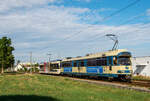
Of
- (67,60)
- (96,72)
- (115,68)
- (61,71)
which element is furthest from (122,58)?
(61,71)

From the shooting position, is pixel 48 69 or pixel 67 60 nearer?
pixel 67 60

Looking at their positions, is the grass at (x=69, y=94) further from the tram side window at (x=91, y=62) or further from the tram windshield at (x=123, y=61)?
the tram side window at (x=91, y=62)

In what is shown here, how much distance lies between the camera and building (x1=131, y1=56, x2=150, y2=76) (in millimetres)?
38062

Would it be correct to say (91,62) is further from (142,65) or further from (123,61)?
(142,65)

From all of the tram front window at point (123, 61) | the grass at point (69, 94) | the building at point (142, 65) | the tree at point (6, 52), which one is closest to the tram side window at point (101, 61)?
the tram front window at point (123, 61)

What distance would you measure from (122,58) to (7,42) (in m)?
54.2

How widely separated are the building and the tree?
42.6 m

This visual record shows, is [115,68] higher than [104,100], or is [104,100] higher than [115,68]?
[115,68]

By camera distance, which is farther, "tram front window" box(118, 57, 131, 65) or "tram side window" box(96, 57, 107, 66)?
"tram side window" box(96, 57, 107, 66)

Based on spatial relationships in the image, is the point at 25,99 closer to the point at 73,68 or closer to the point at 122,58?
the point at 122,58

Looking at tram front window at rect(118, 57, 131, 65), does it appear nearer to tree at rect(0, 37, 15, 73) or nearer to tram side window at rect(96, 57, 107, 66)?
tram side window at rect(96, 57, 107, 66)

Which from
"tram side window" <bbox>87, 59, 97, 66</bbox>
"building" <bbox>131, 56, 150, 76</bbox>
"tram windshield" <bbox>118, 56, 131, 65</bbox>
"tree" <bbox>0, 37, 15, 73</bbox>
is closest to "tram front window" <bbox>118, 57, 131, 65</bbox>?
"tram windshield" <bbox>118, 56, 131, 65</bbox>

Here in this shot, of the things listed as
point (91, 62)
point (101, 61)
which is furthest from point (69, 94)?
point (91, 62)

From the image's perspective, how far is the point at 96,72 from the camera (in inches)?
1061
